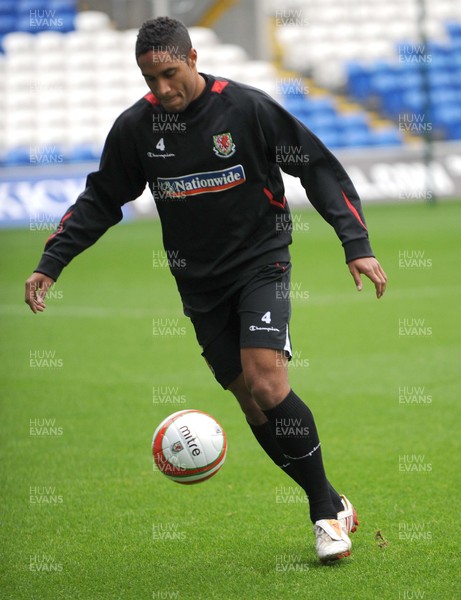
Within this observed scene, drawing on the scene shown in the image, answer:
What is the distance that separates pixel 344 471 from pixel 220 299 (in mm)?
1803

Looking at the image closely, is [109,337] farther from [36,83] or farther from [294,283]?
[36,83]

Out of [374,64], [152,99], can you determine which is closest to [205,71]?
[374,64]

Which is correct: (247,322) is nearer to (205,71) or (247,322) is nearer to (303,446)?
(303,446)

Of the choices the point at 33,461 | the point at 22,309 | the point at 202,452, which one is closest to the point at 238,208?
the point at 202,452

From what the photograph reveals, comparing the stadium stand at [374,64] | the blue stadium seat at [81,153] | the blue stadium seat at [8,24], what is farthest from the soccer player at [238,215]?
the blue stadium seat at [8,24]

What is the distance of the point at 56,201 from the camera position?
20.6m

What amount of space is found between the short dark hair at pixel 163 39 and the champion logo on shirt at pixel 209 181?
52 cm

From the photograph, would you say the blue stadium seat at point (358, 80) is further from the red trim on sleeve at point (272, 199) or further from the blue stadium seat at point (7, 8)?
the red trim on sleeve at point (272, 199)

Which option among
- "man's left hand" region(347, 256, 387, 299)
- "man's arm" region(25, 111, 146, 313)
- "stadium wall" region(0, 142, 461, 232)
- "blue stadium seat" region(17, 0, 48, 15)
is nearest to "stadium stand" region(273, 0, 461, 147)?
"stadium wall" region(0, 142, 461, 232)

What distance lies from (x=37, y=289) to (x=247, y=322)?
1.03 m

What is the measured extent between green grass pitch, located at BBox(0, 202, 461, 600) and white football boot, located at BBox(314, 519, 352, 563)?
6 centimetres

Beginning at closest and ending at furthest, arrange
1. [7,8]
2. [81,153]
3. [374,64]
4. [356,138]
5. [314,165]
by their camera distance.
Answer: [314,165], [81,153], [356,138], [7,8], [374,64]

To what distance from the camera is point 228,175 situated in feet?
15.0

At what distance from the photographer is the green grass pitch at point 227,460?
Answer: 174 inches
